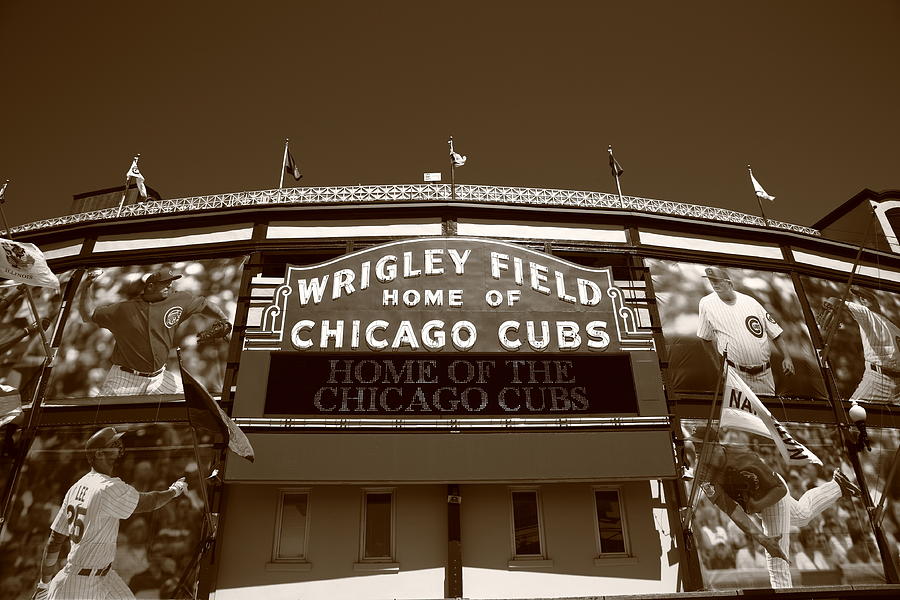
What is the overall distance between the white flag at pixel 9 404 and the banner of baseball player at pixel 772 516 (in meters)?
18.2

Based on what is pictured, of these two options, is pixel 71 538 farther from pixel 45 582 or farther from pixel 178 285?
pixel 178 285

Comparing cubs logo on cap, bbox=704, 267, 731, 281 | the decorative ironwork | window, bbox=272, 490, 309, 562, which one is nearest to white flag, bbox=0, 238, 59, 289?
the decorative ironwork

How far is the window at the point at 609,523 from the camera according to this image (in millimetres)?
13643

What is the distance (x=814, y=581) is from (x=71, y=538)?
1851 centimetres

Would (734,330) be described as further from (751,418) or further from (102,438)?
(102,438)

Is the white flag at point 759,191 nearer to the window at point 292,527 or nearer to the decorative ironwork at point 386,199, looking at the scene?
the decorative ironwork at point 386,199

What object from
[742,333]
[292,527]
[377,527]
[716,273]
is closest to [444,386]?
[377,527]

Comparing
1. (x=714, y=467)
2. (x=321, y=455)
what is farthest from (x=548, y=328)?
(x=321, y=455)

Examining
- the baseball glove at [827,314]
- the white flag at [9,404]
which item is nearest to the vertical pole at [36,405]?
the white flag at [9,404]

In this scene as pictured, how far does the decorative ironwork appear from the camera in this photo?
18.2 m

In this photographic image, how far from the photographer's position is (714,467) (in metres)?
14.4

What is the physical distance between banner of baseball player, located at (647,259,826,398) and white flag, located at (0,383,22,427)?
1849cm

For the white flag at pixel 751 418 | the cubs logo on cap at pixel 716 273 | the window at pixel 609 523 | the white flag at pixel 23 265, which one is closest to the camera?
the white flag at pixel 751 418

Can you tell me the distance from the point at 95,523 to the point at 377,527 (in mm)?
6865
